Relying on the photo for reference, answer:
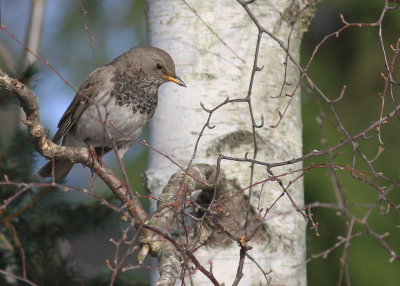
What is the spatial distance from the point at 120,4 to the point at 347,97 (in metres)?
3.12

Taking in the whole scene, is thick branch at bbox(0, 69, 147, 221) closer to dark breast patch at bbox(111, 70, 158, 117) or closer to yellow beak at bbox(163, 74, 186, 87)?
yellow beak at bbox(163, 74, 186, 87)

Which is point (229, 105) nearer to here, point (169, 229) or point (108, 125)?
Answer: point (108, 125)

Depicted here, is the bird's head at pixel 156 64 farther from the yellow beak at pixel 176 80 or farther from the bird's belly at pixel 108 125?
the bird's belly at pixel 108 125

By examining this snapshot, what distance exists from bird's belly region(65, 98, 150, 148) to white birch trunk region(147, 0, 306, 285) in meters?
0.36

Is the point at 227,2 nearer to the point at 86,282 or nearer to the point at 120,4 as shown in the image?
the point at 86,282

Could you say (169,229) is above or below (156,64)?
below

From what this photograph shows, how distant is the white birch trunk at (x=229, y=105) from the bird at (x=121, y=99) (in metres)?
0.22

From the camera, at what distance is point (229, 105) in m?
3.10

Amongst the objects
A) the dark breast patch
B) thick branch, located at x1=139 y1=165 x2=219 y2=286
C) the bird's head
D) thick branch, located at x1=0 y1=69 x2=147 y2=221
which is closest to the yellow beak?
the bird's head

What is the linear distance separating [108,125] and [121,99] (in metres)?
0.21

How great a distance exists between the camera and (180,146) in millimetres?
3057

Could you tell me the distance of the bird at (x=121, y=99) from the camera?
3543 mm

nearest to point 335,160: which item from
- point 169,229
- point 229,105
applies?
point 229,105

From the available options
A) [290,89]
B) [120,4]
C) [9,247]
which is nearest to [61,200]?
[9,247]
